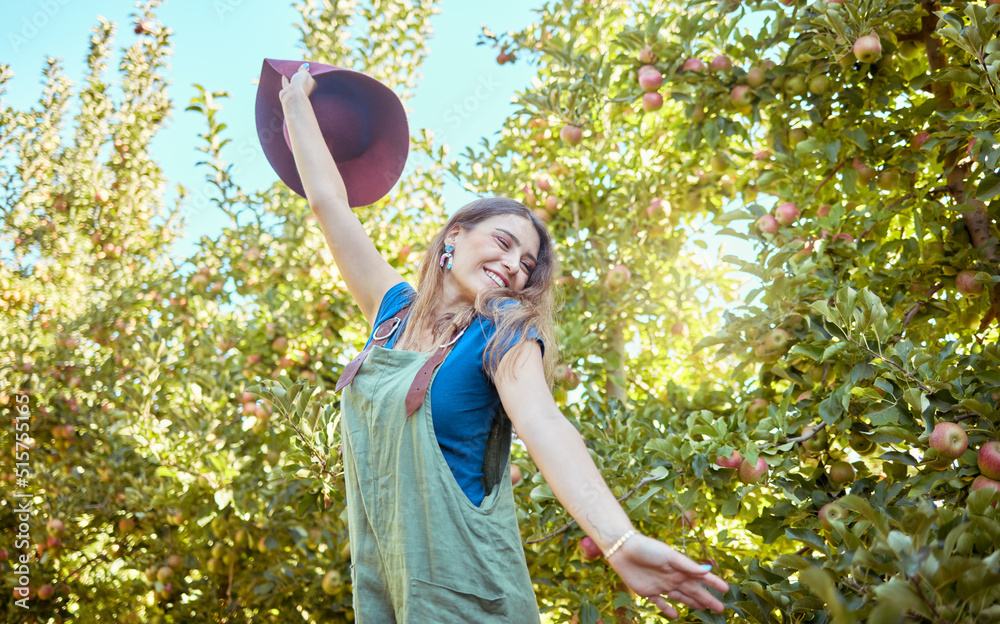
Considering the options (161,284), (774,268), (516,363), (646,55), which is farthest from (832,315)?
(161,284)

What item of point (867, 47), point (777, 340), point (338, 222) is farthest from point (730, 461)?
point (867, 47)

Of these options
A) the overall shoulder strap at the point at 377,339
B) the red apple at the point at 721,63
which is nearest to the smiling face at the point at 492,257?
the overall shoulder strap at the point at 377,339

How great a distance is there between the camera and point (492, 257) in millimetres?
1265

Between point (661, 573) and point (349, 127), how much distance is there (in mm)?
1236

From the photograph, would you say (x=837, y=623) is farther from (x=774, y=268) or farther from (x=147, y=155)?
(x=147, y=155)

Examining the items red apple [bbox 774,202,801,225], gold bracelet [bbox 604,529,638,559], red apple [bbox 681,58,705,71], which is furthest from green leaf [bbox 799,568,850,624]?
red apple [bbox 681,58,705,71]

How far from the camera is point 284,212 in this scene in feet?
10.7

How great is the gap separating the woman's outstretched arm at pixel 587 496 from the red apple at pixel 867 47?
1.40 meters

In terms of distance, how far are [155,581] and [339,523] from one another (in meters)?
0.84

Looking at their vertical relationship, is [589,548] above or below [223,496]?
below

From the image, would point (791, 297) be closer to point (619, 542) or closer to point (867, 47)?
point (867, 47)

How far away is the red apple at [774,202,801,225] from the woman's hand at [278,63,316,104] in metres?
1.38

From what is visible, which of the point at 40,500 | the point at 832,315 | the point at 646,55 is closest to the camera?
the point at 832,315

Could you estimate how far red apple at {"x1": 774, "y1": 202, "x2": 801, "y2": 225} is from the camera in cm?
201
